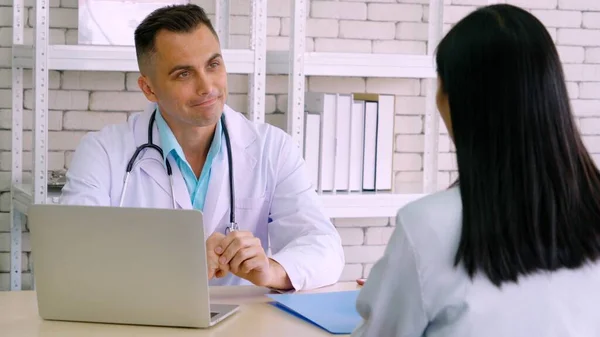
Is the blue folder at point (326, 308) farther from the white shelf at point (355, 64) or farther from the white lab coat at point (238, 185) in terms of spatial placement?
the white shelf at point (355, 64)

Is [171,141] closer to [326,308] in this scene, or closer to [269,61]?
[326,308]

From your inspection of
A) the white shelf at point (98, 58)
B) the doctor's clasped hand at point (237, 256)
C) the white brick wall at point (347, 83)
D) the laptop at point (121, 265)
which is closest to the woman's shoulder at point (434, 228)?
the laptop at point (121, 265)

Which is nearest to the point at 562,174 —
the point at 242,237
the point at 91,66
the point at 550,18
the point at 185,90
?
the point at 242,237

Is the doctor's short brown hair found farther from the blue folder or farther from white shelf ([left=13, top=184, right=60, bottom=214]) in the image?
the blue folder

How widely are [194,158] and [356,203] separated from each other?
0.88 meters

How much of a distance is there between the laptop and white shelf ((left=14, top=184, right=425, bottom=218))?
1356 millimetres

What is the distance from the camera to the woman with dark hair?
113cm

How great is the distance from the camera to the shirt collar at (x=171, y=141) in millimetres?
2320

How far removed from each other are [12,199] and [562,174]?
2.37 m

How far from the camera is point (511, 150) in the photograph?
3.74 feet

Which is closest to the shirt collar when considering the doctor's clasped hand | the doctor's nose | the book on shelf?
the doctor's nose

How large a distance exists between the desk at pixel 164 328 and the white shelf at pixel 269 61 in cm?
109

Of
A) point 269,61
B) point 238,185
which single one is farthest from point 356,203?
point 238,185

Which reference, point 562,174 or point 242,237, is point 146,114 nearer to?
point 242,237
